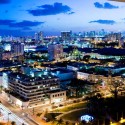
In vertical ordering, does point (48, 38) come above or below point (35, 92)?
above

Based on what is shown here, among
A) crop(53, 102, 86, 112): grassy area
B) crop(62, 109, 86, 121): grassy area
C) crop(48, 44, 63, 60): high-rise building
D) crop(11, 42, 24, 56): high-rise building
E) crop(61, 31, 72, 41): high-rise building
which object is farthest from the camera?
crop(61, 31, 72, 41): high-rise building

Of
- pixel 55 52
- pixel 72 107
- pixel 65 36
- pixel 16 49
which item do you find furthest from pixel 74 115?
pixel 65 36

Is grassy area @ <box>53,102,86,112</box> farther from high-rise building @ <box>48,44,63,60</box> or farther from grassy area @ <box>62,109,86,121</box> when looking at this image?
high-rise building @ <box>48,44,63,60</box>

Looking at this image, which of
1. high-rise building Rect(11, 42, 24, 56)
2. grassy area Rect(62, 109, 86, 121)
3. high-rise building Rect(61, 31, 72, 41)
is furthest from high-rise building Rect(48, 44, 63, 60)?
high-rise building Rect(61, 31, 72, 41)

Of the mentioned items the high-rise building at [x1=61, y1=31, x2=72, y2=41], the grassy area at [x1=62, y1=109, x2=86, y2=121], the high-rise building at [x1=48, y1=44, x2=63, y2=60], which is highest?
the high-rise building at [x1=61, y1=31, x2=72, y2=41]

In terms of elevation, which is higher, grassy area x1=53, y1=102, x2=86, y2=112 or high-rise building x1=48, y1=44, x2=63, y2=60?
high-rise building x1=48, y1=44, x2=63, y2=60

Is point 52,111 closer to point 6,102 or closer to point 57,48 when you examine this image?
point 6,102

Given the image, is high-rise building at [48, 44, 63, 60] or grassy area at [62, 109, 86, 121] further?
high-rise building at [48, 44, 63, 60]

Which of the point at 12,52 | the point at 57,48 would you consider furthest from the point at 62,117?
the point at 12,52

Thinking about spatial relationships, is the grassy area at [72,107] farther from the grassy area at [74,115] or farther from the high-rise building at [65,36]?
the high-rise building at [65,36]

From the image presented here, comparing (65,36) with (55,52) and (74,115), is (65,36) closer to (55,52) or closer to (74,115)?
(55,52)

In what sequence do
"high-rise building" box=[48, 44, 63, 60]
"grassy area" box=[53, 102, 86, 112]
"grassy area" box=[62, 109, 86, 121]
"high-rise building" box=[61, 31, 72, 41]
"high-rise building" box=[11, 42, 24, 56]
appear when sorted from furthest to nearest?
1. "high-rise building" box=[61, 31, 72, 41]
2. "high-rise building" box=[11, 42, 24, 56]
3. "high-rise building" box=[48, 44, 63, 60]
4. "grassy area" box=[53, 102, 86, 112]
5. "grassy area" box=[62, 109, 86, 121]
